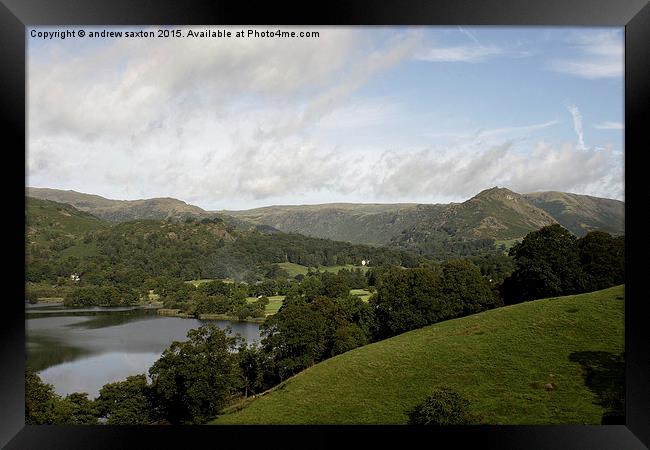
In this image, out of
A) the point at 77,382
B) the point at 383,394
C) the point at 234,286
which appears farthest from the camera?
the point at 234,286

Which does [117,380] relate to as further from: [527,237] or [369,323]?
[527,237]

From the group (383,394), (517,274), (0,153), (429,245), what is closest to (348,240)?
(429,245)

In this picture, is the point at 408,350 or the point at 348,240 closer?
the point at 408,350

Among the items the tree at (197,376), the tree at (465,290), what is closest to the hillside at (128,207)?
the tree at (197,376)

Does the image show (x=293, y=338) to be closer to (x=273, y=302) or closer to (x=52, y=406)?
(x=273, y=302)

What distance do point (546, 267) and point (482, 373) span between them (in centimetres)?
454

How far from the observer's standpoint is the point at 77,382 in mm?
7137

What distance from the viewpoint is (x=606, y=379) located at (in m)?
5.95

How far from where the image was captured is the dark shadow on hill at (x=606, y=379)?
5512mm

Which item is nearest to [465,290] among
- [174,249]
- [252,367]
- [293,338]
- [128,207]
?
[293,338]

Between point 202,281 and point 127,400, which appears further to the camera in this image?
point 202,281

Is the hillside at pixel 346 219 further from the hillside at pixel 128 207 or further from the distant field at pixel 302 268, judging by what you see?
the hillside at pixel 128 207

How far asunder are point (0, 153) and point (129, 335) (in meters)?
5.50

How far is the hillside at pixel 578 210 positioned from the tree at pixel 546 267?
0.38 metres
